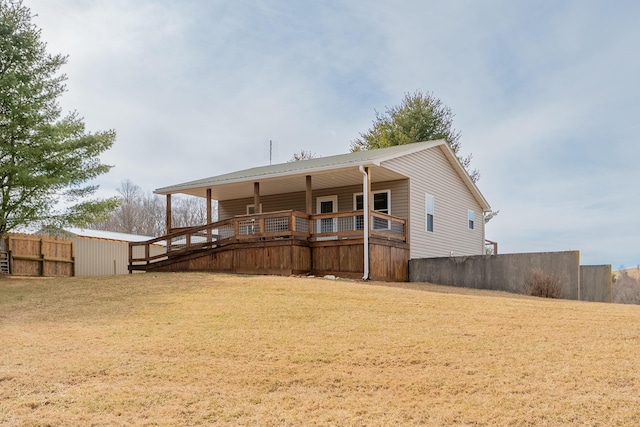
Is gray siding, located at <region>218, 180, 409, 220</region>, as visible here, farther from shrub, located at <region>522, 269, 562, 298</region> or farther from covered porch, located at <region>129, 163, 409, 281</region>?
shrub, located at <region>522, 269, 562, 298</region>

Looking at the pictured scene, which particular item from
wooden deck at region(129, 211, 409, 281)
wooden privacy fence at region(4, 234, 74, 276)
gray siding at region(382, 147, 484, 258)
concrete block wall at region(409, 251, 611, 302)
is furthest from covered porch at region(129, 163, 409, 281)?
wooden privacy fence at region(4, 234, 74, 276)

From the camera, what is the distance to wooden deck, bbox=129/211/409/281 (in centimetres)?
1535

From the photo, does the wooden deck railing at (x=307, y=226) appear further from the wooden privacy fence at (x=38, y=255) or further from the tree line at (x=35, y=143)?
the wooden privacy fence at (x=38, y=255)

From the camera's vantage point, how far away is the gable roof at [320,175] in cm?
1588

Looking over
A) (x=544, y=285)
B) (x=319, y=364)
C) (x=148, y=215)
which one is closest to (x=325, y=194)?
(x=544, y=285)

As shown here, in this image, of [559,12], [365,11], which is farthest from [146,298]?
[559,12]

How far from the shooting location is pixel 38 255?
22.2 m

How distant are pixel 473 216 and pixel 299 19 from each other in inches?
478

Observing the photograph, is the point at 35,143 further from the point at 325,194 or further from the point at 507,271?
the point at 507,271

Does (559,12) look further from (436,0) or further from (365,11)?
(365,11)

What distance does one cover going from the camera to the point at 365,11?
1559 centimetres

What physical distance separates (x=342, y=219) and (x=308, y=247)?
1.60m

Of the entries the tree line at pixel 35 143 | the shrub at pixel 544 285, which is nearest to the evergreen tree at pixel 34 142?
the tree line at pixel 35 143

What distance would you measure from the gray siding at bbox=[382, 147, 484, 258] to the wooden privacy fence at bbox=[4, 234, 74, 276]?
15.4m
